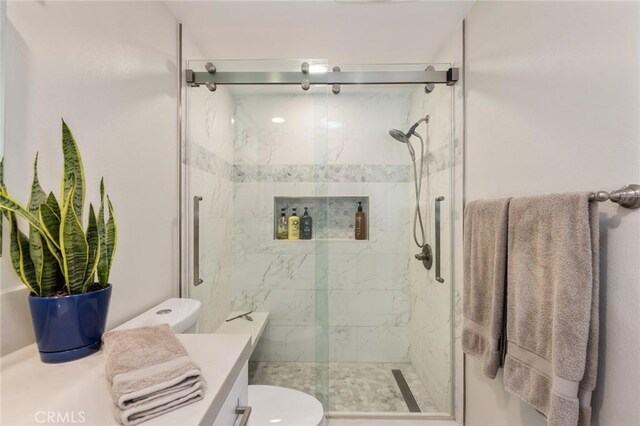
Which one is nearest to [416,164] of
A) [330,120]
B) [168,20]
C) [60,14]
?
[330,120]

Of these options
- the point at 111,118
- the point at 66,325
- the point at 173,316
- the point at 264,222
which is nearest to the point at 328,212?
the point at 264,222

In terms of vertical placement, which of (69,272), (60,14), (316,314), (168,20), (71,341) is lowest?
(316,314)

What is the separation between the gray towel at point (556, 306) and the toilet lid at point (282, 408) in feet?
2.74

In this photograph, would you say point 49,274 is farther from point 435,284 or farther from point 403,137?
point 403,137

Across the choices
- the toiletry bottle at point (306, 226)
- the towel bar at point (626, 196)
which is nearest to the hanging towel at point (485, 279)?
the towel bar at point (626, 196)

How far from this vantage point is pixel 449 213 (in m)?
1.65

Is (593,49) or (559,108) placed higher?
(593,49)

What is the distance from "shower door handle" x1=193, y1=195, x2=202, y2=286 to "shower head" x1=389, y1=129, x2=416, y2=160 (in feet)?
4.58

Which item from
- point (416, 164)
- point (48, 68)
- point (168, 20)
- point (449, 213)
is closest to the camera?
point (48, 68)

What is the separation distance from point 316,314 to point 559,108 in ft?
5.28

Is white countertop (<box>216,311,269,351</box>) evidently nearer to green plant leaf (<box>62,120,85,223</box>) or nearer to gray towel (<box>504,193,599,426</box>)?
green plant leaf (<box>62,120,85,223</box>)

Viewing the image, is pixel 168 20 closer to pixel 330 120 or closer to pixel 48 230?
pixel 330 120

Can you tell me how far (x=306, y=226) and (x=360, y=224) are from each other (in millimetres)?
425

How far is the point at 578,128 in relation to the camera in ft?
2.62
